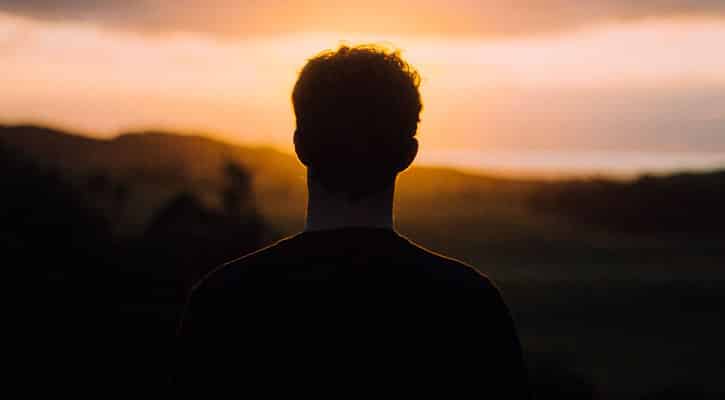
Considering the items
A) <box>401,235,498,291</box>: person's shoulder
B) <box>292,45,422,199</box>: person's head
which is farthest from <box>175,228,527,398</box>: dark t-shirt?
<box>292,45,422,199</box>: person's head

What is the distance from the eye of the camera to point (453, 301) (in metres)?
2.83

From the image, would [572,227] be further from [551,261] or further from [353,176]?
[353,176]

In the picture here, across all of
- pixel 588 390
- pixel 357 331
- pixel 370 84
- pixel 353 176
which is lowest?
pixel 588 390

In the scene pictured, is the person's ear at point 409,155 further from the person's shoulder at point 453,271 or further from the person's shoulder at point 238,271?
the person's shoulder at point 238,271

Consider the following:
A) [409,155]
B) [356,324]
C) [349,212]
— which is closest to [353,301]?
[356,324]

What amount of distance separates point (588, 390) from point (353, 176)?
63.0 feet

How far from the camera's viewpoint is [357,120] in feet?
9.52

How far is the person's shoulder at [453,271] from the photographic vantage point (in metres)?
2.83

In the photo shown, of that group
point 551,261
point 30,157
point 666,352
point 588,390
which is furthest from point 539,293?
point 588,390

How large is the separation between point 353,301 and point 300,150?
399mm

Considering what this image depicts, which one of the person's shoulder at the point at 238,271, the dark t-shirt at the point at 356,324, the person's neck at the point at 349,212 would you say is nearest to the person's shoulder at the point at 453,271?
the dark t-shirt at the point at 356,324

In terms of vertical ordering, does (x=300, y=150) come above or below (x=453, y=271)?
above

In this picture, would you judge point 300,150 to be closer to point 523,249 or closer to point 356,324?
point 356,324

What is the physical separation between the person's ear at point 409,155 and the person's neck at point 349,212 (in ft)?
0.23
